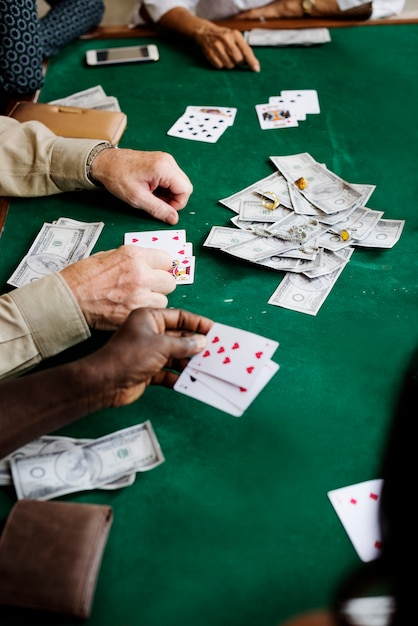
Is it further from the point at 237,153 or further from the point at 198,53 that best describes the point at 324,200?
the point at 198,53

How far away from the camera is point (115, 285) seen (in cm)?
166

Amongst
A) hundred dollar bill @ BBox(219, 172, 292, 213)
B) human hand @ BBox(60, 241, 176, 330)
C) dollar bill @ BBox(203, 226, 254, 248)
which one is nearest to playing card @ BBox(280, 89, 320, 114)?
hundred dollar bill @ BBox(219, 172, 292, 213)

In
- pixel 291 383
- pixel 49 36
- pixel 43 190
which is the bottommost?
pixel 291 383

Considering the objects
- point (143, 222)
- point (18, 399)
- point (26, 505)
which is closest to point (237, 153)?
point (143, 222)

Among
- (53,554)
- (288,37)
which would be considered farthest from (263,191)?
(53,554)

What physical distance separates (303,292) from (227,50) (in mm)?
1431

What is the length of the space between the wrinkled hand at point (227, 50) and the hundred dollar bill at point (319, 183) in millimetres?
708

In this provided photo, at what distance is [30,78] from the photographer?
8.50ft

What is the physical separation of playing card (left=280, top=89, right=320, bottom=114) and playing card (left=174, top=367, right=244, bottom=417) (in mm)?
1385

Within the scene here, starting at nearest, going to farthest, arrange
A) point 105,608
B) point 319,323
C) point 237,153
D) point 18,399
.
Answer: point 105,608 → point 18,399 → point 319,323 → point 237,153

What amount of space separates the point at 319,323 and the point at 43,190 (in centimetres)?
105

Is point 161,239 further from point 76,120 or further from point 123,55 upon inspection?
point 123,55

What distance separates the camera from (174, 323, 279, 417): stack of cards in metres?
1.49

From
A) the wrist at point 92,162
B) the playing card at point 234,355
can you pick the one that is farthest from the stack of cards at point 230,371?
the wrist at point 92,162
